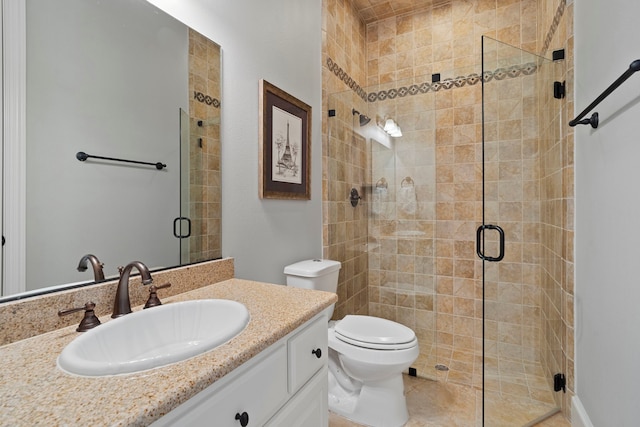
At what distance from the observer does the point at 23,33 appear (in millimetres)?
789

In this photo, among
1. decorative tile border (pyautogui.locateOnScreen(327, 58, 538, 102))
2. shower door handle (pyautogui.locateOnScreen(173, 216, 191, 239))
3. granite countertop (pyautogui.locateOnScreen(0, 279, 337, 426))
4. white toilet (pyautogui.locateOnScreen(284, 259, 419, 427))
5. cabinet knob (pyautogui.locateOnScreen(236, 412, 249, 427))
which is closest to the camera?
granite countertop (pyautogui.locateOnScreen(0, 279, 337, 426))

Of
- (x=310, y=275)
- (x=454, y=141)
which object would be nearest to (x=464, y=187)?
(x=454, y=141)

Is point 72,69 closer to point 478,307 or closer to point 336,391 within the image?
point 336,391

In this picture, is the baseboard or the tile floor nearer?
the baseboard

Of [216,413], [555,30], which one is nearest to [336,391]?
[216,413]

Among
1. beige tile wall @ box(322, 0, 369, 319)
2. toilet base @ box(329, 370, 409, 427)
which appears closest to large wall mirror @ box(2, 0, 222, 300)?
beige tile wall @ box(322, 0, 369, 319)

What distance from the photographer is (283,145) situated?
1827 millimetres

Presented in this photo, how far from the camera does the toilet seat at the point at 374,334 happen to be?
1.61m

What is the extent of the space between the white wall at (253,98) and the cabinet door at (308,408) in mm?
673

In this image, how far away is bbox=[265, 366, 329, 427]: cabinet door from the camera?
874 millimetres

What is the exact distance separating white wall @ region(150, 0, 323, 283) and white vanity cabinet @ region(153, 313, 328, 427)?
0.65 meters

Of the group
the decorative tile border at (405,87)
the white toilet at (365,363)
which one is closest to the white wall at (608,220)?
the white toilet at (365,363)

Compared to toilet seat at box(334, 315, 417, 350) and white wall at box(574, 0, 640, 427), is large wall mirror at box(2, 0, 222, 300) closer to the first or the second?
toilet seat at box(334, 315, 417, 350)

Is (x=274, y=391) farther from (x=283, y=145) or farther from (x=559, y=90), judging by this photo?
(x=559, y=90)
